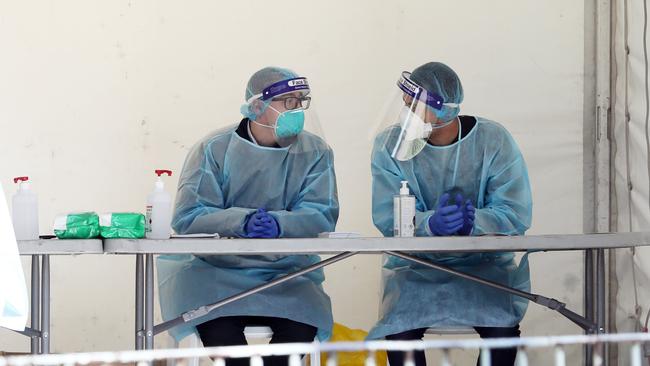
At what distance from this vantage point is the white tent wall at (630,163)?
3699mm

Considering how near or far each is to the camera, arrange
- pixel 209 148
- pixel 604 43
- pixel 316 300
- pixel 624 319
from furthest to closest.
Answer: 1. pixel 604 43
2. pixel 624 319
3. pixel 209 148
4. pixel 316 300

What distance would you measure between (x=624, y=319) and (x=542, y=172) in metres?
0.68

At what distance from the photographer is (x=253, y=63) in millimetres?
4285

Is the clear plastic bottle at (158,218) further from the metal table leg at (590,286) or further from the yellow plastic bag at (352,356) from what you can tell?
the metal table leg at (590,286)

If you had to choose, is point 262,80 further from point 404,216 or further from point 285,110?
point 404,216

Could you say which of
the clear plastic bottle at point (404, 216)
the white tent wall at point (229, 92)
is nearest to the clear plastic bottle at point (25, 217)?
the clear plastic bottle at point (404, 216)

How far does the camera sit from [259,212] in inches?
117

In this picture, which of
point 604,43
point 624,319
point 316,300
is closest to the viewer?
point 316,300

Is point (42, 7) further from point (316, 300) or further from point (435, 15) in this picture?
point (316, 300)

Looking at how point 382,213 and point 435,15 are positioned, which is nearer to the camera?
point 382,213

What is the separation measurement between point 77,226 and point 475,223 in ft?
3.95

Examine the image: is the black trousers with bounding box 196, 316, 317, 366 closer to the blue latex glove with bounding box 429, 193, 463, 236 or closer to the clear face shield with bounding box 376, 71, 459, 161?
the blue latex glove with bounding box 429, 193, 463, 236

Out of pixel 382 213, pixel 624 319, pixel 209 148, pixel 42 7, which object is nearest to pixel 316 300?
pixel 382 213

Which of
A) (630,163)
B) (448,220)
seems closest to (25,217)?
(448,220)
